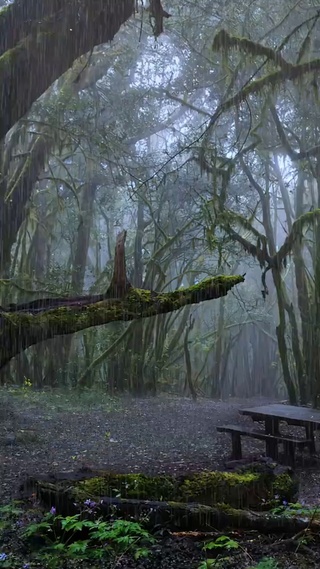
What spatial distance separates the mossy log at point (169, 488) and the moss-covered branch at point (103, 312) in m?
1.44

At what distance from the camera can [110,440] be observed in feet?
22.0

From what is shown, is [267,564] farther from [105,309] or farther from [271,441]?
[271,441]

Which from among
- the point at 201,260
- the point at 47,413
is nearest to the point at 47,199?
the point at 201,260

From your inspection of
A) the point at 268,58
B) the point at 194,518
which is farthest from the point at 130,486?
the point at 268,58

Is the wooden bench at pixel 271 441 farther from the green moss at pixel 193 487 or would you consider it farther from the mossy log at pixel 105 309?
the green moss at pixel 193 487

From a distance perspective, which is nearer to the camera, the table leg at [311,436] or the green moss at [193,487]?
the green moss at [193,487]

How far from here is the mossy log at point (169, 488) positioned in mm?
3760

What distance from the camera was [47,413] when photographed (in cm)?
825

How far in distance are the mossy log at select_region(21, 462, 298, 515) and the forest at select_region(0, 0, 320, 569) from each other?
0.05 ft

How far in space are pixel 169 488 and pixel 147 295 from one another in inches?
71.4

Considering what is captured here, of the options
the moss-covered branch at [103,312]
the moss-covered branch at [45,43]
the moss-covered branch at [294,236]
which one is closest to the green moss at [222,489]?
the moss-covered branch at [103,312]

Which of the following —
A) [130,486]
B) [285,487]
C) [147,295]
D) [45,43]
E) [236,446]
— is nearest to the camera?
[130,486]

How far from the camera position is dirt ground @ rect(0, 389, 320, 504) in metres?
5.26

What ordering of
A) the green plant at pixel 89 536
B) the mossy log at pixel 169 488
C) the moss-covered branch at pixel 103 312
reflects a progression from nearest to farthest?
1. the green plant at pixel 89 536
2. the mossy log at pixel 169 488
3. the moss-covered branch at pixel 103 312
